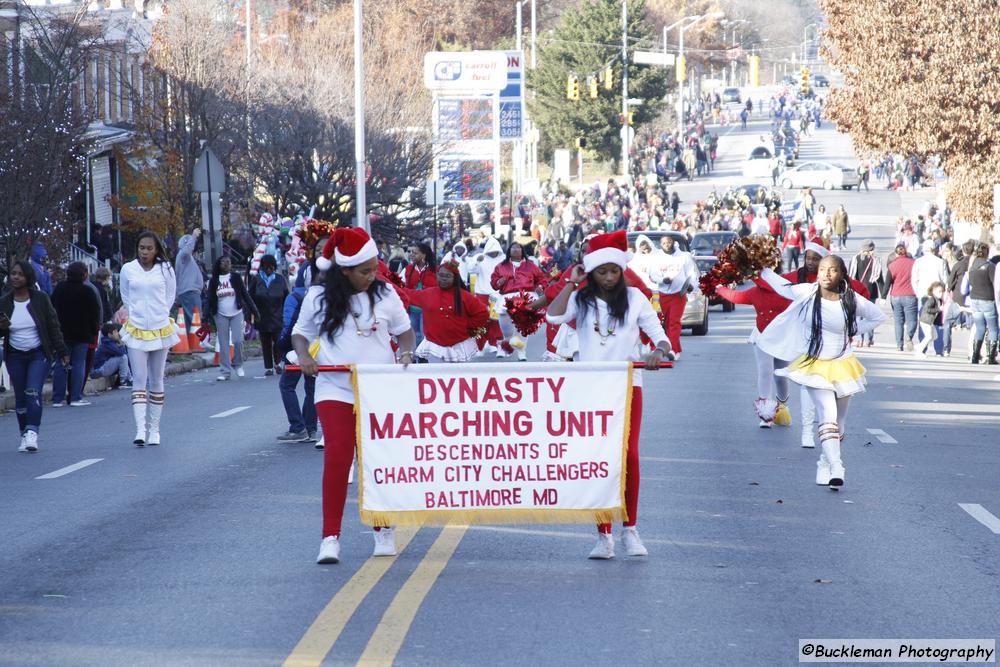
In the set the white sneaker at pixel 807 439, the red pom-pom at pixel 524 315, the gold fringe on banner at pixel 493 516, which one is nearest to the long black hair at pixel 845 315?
the red pom-pom at pixel 524 315

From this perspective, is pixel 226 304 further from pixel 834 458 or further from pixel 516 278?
pixel 834 458

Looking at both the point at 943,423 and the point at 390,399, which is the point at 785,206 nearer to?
the point at 943,423

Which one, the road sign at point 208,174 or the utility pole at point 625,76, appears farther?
the utility pole at point 625,76

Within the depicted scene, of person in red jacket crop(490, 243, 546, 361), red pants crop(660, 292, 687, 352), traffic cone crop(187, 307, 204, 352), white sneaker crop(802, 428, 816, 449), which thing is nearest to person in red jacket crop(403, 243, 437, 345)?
person in red jacket crop(490, 243, 546, 361)

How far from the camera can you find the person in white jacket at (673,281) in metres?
23.3

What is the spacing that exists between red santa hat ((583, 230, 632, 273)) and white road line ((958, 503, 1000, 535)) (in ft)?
9.95

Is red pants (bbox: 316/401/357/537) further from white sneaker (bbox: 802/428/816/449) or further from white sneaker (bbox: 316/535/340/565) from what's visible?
white sneaker (bbox: 802/428/816/449)

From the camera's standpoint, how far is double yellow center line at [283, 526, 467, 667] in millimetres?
6695

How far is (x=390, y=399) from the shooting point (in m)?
8.67

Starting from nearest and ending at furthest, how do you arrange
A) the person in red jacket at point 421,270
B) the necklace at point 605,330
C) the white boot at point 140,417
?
the necklace at point 605,330 < the white boot at point 140,417 < the person in red jacket at point 421,270

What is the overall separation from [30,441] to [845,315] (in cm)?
754

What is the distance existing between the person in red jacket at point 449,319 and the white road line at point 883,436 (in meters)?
3.87

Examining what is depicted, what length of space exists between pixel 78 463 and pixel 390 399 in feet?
19.0

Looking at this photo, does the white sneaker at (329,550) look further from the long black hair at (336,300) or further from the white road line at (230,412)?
the white road line at (230,412)
